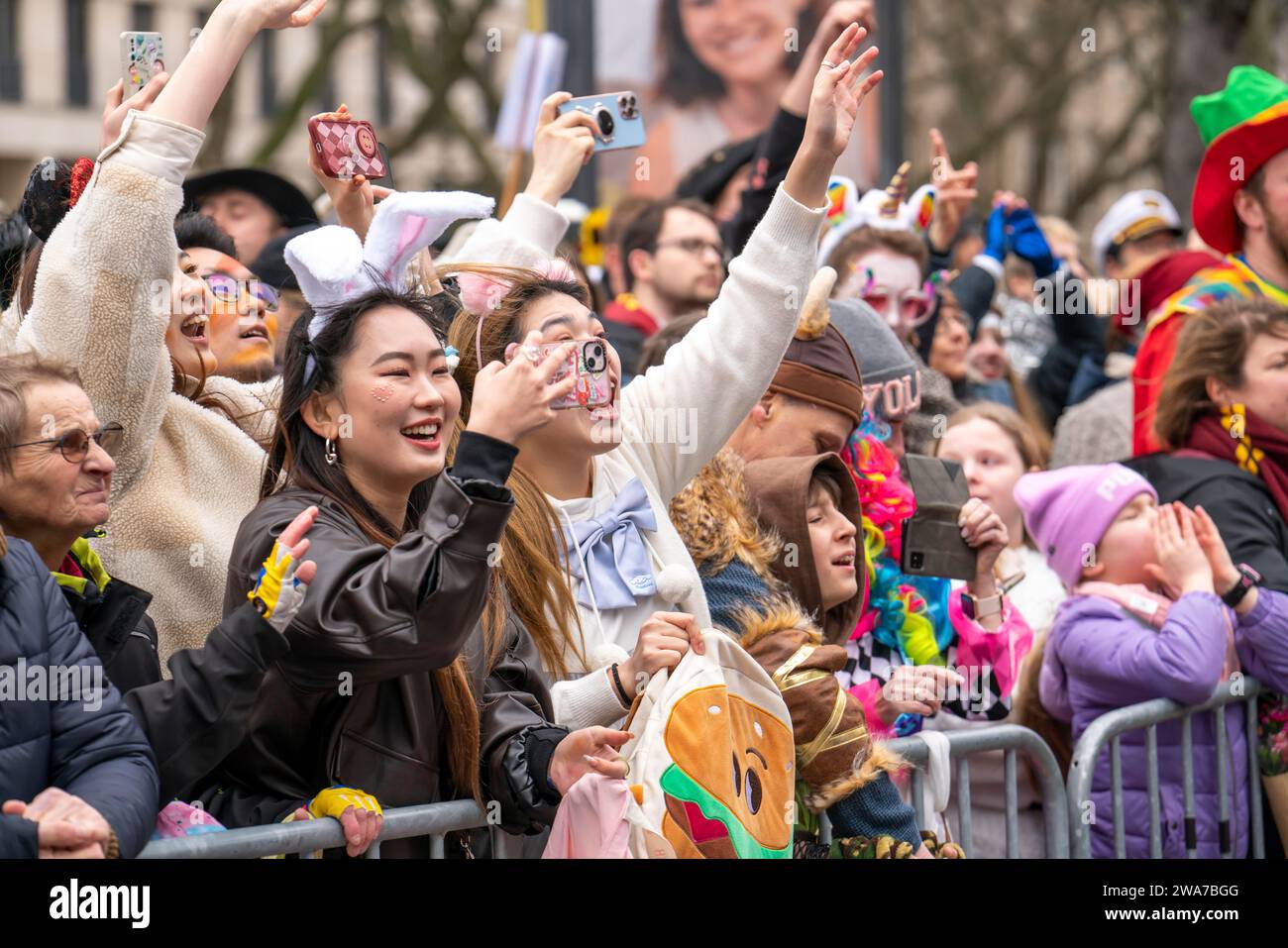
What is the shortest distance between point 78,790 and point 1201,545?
3.35 meters

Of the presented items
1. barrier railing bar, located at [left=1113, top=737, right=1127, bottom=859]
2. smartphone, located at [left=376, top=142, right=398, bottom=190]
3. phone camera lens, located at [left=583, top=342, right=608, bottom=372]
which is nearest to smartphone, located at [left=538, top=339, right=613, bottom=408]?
phone camera lens, located at [left=583, top=342, right=608, bottom=372]

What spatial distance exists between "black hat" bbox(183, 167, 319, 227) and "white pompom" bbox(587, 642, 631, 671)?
7.91ft

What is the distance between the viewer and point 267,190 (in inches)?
235

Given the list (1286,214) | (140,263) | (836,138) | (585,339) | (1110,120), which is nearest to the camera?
(140,263)

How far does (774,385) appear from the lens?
4.82 meters

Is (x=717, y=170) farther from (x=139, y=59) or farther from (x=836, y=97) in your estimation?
(x=139, y=59)

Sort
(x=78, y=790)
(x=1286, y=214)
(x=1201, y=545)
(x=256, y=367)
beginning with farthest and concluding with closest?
(x=1286, y=214) < (x=1201, y=545) < (x=256, y=367) < (x=78, y=790)

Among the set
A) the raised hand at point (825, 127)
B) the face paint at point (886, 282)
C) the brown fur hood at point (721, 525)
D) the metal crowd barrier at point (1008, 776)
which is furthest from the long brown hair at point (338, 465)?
the face paint at point (886, 282)

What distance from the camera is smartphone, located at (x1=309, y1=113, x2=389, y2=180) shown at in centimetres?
408

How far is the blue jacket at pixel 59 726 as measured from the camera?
2.94 meters

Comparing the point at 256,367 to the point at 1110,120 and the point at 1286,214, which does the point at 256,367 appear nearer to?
the point at 1286,214

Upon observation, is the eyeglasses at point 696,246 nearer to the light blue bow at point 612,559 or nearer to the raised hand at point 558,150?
the raised hand at point 558,150

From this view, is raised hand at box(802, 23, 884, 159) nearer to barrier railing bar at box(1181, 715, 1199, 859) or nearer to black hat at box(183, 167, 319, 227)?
barrier railing bar at box(1181, 715, 1199, 859)
